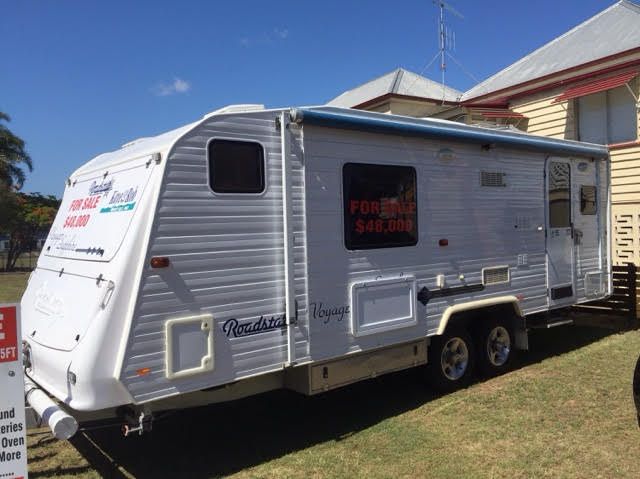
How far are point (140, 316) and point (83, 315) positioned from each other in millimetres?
430

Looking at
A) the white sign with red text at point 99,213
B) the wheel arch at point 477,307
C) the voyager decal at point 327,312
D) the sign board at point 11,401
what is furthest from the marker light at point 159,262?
the wheel arch at point 477,307

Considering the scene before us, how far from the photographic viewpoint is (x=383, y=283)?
5234mm

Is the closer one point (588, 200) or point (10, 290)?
point (588, 200)

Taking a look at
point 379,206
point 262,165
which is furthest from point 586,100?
point 262,165

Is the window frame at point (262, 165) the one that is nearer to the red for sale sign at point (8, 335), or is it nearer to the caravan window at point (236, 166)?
the caravan window at point (236, 166)

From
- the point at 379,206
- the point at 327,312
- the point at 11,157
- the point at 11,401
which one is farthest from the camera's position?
the point at 11,157

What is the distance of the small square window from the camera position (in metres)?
7.71

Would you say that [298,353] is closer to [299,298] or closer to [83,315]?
[299,298]

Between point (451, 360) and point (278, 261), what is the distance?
2.55 metres

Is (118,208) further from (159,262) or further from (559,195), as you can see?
(559,195)

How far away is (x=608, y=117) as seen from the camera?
1122cm

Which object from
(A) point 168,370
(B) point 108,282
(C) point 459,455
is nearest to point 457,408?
(C) point 459,455

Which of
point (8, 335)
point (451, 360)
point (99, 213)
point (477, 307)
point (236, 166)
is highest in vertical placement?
point (236, 166)

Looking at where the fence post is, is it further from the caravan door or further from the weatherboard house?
the caravan door
